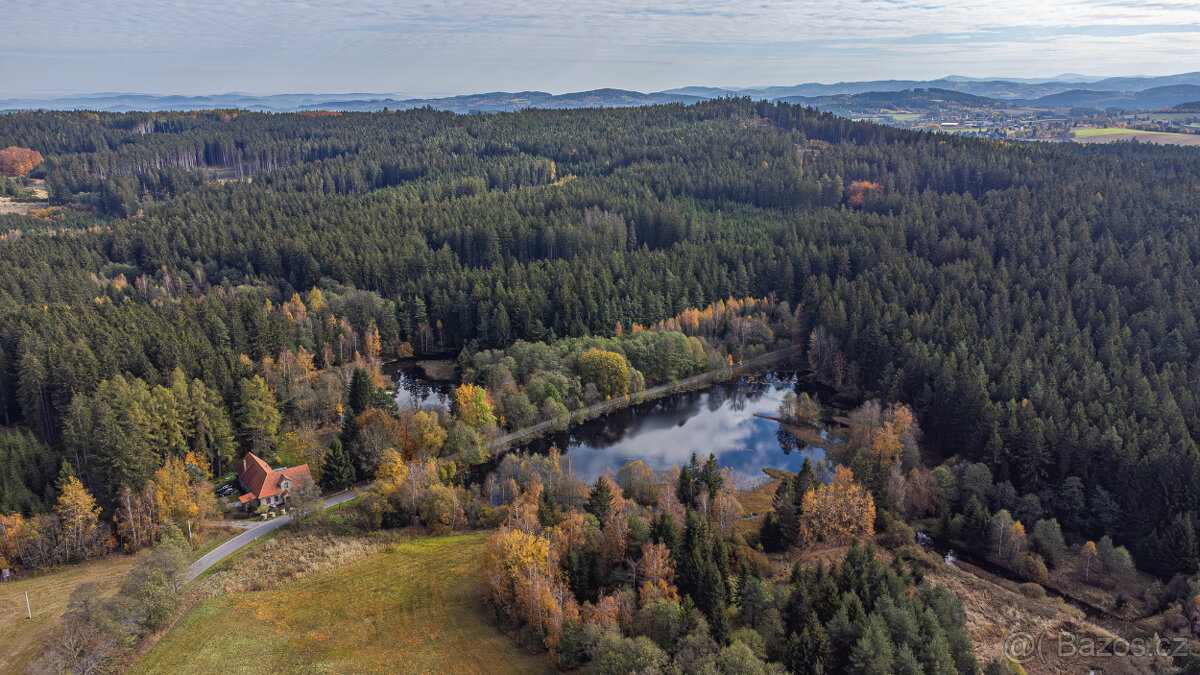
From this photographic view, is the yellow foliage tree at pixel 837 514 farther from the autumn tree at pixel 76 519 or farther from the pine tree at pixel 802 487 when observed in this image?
the autumn tree at pixel 76 519

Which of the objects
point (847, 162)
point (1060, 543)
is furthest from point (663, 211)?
point (1060, 543)

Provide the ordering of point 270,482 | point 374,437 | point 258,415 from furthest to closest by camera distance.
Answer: point 258,415 < point 374,437 < point 270,482

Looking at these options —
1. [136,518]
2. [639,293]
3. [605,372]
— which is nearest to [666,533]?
[605,372]

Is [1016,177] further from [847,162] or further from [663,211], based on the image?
[663,211]

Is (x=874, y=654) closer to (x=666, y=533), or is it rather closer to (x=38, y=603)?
(x=666, y=533)

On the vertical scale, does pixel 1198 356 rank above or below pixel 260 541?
above

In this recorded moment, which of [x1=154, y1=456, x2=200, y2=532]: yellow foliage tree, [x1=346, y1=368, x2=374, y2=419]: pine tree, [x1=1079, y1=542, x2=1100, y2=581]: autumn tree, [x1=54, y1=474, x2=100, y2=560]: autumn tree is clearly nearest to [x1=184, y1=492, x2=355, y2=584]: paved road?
[x1=154, y1=456, x2=200, y2=532]: yellow foliage tree

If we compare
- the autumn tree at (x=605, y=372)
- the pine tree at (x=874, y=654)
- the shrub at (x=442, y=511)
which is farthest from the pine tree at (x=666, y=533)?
the autumn tree at (x=605, y=372)
